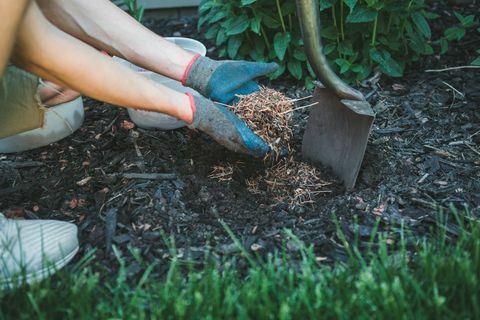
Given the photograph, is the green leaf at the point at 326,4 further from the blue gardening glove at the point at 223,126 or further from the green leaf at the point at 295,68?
the blue gardening glove at the point at 223,126

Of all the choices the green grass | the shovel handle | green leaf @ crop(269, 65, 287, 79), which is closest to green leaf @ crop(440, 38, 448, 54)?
green leaf @ crop(269, 65, 287, 79)

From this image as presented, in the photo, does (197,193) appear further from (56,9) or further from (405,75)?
(405,75)

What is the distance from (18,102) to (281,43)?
3.39 feet

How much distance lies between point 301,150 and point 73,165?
78 cm

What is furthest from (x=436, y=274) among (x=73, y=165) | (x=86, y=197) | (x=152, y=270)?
(x=73, y=165)

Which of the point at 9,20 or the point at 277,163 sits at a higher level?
the point at 9,20

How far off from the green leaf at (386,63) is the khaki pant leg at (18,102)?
49.3 inches

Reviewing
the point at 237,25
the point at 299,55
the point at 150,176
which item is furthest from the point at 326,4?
the point at 150,176

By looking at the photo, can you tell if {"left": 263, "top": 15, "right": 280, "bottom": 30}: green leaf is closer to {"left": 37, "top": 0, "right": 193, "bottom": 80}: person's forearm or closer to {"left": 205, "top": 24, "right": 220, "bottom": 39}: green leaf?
{"left": 205, "top": 24, "right": 220, "bottom": 39}: green leaf

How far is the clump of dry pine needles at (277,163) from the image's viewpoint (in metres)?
2.04

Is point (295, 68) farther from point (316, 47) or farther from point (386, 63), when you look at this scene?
point (316, 47)

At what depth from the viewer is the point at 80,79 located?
1664mm

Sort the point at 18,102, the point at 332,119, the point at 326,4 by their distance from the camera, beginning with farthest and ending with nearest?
the point at 326,4 → the point at 332,119 → the point at 18,102

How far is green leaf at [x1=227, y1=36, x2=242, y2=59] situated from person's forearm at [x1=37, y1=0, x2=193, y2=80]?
61 cm
